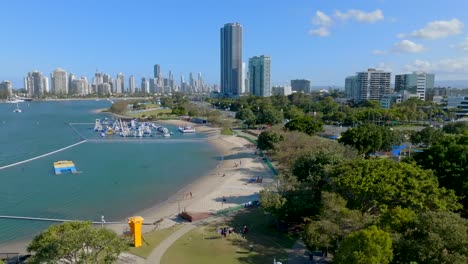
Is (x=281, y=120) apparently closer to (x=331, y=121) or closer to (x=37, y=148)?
(x=331, y=121)

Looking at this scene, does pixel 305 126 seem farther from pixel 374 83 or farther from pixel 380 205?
pixel 374 83

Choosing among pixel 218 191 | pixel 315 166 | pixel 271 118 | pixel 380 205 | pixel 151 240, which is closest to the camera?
pixel 380 205

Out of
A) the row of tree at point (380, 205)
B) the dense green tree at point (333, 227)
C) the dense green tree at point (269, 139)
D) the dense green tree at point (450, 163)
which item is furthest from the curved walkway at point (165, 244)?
the dense green tree at point (269, 139)

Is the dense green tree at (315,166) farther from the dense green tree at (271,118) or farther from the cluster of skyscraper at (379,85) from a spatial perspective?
the cluster of skyscraper at (379,85)

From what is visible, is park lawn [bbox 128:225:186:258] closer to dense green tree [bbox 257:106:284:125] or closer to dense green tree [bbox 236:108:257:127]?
dense green tree [bbox 257:106:284:125]

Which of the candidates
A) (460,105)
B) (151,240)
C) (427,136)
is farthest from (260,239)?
(460,105)
